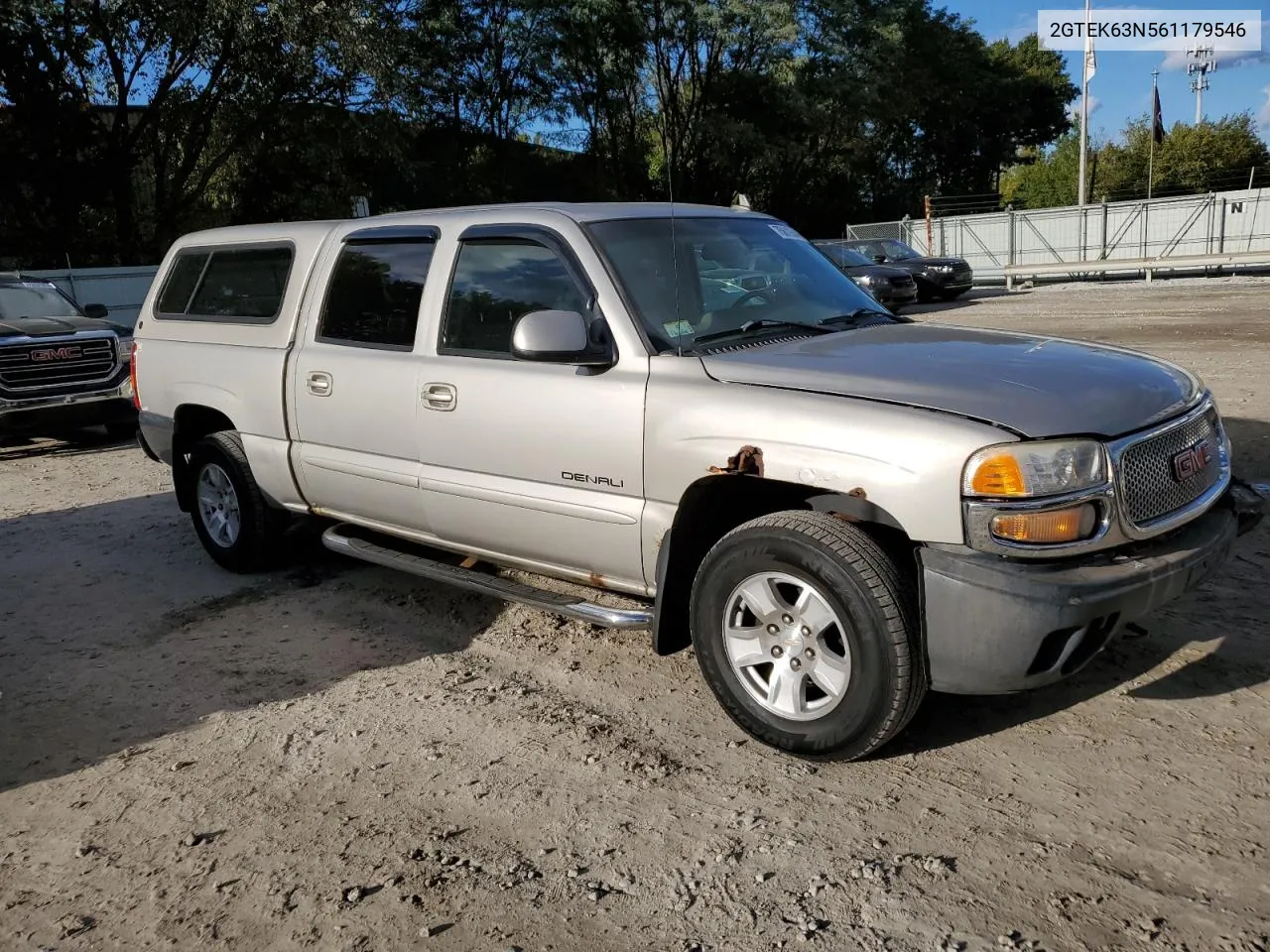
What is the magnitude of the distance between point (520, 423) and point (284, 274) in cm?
200

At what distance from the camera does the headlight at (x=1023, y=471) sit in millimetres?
3078

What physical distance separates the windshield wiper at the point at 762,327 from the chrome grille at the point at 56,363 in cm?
871

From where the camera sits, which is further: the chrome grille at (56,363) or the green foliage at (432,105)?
the green foliage at (432,105)

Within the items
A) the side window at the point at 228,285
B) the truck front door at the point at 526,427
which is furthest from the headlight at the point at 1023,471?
the side window at the point at 228,285

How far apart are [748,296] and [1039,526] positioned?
1729 mm

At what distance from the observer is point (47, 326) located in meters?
10.7

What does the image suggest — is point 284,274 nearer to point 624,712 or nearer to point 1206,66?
point 624,712

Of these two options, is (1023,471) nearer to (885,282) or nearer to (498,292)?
(498,292)

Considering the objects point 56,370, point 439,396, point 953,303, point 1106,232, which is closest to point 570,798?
point 439,396

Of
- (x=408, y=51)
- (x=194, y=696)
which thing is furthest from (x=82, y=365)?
(x=408, y=51)

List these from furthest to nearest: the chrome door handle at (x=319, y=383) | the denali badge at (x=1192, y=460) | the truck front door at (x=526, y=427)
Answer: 1. the chrome door handle at (x=319, y=383)
2. the truck front door at (x=526, y=427)
3. the denali badge at (x=1192, y=460)

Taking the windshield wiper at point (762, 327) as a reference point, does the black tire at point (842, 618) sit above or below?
below

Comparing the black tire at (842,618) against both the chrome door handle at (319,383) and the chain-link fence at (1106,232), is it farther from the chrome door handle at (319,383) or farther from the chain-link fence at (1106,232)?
the chain-link fence at (1106,232)

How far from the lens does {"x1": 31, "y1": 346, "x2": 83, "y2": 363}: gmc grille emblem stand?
33.9 ft
